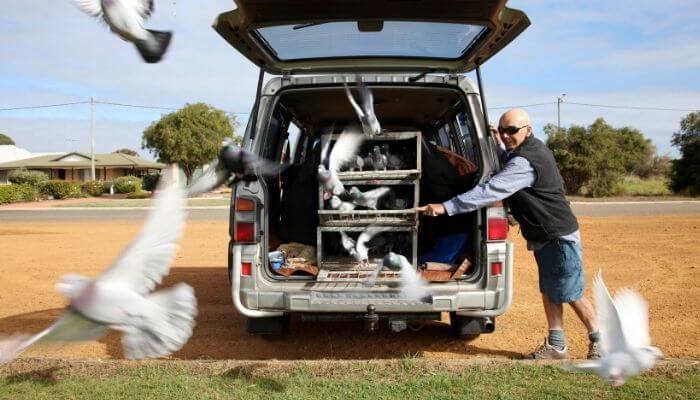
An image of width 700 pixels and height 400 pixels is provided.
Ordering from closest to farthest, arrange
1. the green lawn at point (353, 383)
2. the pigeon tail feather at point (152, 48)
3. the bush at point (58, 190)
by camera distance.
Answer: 1. the pigeon tail feather at point (152, 48)
2. the green lawn at point (353, 383)
3. the bush at point (58, 190)

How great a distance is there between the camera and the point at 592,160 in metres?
28.1

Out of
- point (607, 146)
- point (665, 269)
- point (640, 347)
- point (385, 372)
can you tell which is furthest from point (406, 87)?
point (607, 146)

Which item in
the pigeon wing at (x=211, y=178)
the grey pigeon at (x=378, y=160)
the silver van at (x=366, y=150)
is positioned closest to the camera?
the silver van at (x=366, y=150)

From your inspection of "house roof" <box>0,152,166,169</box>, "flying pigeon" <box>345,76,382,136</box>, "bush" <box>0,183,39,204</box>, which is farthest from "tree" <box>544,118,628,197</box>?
"house roof" <box>0,152,166,169</box>

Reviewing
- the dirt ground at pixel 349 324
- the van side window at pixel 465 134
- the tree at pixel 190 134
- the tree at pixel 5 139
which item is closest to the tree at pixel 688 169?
the dirt ground at pixel 349 324

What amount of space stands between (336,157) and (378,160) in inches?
14.9

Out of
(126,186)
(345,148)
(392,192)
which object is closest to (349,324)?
(392,192)

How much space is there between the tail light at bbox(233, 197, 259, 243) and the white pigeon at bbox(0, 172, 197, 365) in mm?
1018

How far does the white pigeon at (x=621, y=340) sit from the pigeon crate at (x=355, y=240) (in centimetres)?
173

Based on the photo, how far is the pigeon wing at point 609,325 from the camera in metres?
2.80

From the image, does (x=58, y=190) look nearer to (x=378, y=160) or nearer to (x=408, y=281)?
(x=378, y=160)

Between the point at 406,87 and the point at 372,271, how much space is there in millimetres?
1424

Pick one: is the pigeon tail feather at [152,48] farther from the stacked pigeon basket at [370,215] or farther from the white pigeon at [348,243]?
the white pigeon at [348,243]

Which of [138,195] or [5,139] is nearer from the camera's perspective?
[138,195]
